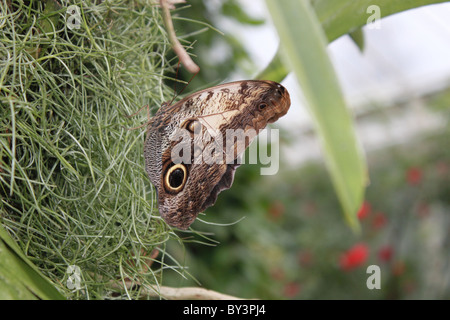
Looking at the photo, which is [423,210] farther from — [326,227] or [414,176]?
[326,227]

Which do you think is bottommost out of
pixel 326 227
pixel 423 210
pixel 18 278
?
pixel 326 227

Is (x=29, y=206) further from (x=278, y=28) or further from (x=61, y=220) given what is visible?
(x=278, y=28)

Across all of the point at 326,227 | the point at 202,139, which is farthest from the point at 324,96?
the point at 326,227

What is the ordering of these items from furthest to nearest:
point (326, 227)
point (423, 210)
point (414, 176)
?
point (326, 227)
point (423, 210)
point (414, 176)

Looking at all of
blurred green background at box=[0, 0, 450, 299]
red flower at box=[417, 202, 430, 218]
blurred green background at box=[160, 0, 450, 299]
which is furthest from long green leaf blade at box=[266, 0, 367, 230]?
red flower at box=[417, 202, 430, 218]

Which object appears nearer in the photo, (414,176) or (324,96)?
(324,96)

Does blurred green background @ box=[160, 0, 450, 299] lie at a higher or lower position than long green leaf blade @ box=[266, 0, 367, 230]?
lower

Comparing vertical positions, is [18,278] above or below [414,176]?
above

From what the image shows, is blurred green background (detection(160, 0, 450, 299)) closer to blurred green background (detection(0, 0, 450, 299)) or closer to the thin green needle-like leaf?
blurred green background (detection(0, 0, 450, 299))

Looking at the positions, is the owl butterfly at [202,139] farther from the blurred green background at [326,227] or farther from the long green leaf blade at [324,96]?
the blurred green background at [326,227]
